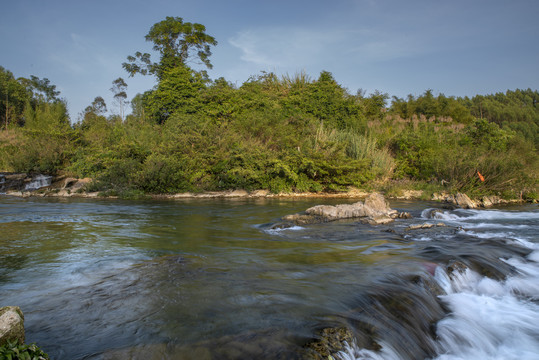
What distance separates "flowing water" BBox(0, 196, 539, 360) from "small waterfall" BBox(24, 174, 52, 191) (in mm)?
11600

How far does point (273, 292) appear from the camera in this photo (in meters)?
4.01

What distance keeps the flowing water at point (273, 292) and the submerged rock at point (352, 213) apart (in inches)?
56.6

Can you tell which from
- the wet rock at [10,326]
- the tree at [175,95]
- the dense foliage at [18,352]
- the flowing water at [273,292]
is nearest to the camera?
the dense foliage at [18,352]

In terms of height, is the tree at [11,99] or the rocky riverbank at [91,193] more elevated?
the tree at [11,99]

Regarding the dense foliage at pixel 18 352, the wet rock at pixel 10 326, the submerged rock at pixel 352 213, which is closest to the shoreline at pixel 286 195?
the submerged rock at pixel 352 213

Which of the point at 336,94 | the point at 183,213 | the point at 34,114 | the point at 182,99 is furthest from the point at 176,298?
the point at 34,114

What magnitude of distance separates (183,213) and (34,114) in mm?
38263

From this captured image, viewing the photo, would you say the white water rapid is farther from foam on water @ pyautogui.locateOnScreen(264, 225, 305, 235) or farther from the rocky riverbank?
the rocky riverbank

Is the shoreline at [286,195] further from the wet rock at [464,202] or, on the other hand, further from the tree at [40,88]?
the tree at [40,88]

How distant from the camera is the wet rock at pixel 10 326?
83.4 inches

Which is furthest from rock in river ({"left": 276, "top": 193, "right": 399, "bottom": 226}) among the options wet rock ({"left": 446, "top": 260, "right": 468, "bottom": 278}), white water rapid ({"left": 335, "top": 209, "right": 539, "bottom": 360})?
wet rock ({"left": 446, "top": 260, "right": 468, "bottom": 278})

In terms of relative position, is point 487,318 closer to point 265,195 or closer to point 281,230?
point 281,230

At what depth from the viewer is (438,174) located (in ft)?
54.7

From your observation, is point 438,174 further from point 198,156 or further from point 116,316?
point 116,316
